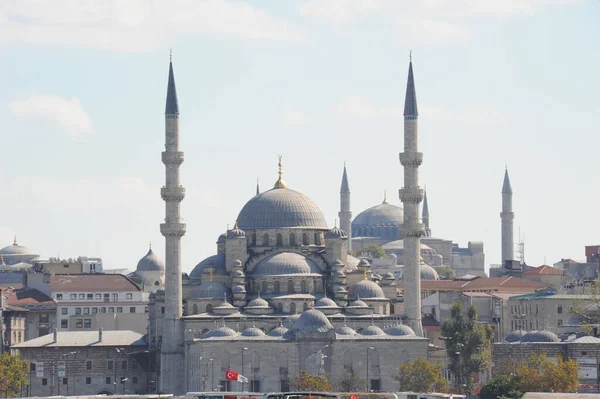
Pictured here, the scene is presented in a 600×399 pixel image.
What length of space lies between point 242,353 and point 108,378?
13363 mm

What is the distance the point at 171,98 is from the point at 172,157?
373 cm

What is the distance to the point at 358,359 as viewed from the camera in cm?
12712

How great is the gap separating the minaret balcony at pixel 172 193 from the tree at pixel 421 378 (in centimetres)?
1956

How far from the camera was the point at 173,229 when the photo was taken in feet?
429

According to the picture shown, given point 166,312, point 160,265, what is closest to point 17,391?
point 166,312

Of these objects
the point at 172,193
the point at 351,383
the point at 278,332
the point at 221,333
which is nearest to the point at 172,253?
the point at 172,193

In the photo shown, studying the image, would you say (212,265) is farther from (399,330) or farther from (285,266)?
(399,330)

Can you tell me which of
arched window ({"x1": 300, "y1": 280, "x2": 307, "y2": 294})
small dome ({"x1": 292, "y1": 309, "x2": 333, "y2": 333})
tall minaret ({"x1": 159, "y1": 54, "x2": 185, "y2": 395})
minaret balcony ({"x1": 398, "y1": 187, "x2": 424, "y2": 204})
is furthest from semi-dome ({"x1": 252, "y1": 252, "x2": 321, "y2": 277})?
minaret balcony ({"x1": 398, "y1": 187, "x2": 424, "y2": 204})

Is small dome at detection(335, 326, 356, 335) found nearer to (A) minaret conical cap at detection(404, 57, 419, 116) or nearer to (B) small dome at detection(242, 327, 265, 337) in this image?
(B) small dome at detection(242, 327, 265, 337)

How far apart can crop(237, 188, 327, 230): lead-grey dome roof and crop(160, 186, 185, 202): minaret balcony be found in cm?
940

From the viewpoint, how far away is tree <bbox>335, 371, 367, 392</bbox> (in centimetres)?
12262

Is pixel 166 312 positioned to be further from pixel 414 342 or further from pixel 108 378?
pixel 414 342

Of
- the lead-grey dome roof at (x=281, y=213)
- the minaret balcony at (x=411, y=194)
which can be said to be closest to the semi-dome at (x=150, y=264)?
the lead-grey dome roof at (x=281, y=213)

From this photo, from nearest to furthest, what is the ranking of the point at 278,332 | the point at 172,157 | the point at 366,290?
the point at 278,332 < the point at 172,157 < the point at 366,290
